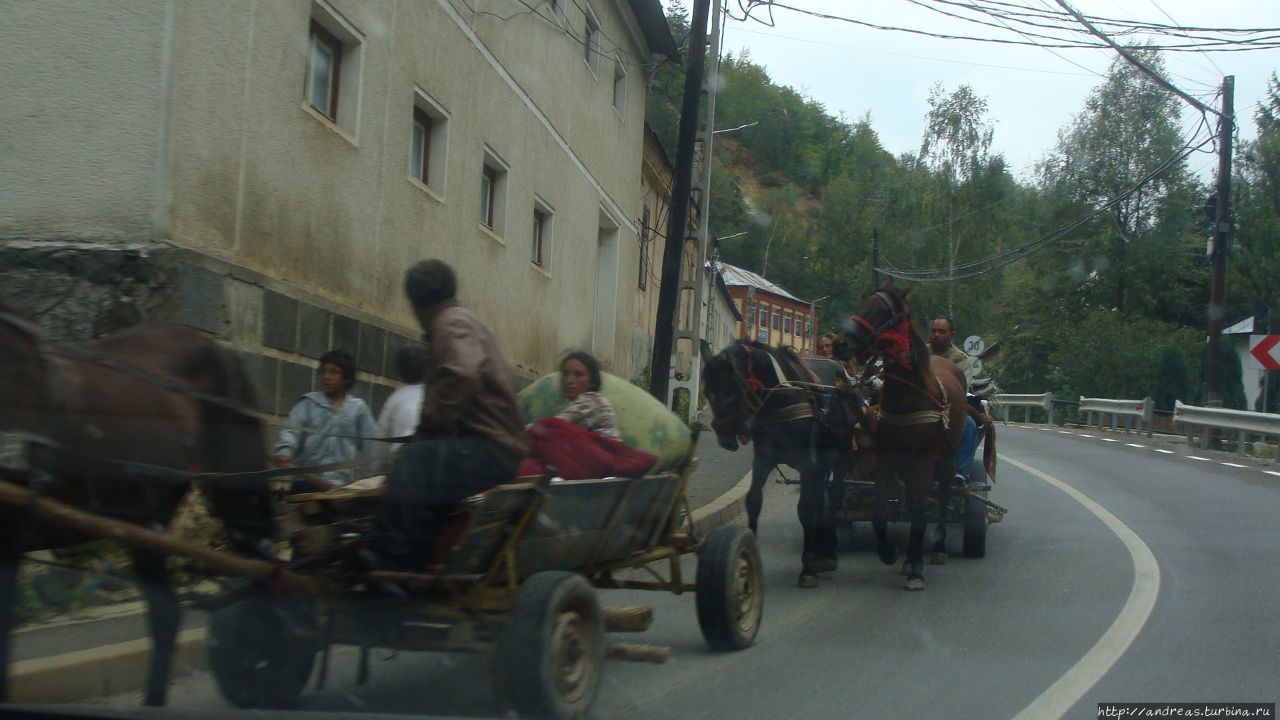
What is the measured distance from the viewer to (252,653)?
4758mm

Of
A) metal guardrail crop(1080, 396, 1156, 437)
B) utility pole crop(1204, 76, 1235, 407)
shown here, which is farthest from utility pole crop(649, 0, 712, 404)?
metal guardrail crop(1080, 396, 1156, 437)

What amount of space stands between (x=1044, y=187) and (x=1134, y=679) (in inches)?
2241

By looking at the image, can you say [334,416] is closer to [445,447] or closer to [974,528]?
[445,447]

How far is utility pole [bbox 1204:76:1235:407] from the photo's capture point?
2488 centimetres

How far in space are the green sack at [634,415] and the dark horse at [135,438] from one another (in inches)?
61.6

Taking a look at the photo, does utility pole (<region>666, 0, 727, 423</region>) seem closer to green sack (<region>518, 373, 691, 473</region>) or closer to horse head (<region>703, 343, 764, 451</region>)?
horse head (<region>703, 343, 764, 451</region>)

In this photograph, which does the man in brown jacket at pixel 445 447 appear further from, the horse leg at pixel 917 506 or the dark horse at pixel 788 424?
the horse leg at pixel 917 506

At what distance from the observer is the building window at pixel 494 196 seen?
14703 mm

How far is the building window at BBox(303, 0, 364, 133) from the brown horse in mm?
5054

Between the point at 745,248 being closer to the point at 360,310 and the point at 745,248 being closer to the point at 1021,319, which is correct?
the point at 1021,319

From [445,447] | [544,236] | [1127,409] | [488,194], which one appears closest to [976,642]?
[445,447]

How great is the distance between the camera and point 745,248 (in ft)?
251

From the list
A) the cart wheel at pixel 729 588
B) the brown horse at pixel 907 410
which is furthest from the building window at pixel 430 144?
the cart wheel at pixel 729 588

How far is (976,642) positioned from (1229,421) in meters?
17.2
